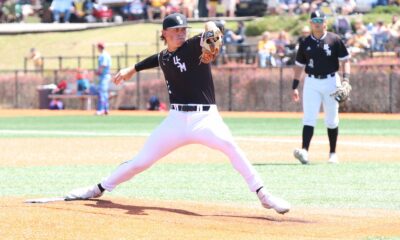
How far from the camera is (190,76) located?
1016 cm

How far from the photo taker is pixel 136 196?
476 inches

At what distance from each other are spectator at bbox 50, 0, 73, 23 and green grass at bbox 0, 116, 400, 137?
2120 centimetres

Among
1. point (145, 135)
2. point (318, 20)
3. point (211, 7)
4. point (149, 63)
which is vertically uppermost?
point (211, 7)

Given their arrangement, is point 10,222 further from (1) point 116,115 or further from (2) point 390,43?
(2) point 390,43

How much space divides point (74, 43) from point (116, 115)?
16.9 metres

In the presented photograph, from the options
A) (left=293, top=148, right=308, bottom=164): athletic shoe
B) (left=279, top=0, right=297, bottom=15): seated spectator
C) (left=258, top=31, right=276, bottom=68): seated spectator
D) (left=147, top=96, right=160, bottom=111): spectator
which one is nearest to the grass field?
(left=293, top=148, right=308, bottom=164): athletic shoe

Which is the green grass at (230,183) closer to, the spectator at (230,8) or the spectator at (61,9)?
the spectator at (230,8)

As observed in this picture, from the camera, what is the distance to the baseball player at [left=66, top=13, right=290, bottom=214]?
9.98m

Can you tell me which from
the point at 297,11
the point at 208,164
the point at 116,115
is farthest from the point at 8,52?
the point at 208,164

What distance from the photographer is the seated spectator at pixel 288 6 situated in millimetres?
46438

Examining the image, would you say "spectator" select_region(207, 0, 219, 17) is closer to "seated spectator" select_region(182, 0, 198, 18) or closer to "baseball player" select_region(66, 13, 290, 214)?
"seated spectator" select_region(182, 0, 198, 18)

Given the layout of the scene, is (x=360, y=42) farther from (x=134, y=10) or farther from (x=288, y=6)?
(x=134, y=10)

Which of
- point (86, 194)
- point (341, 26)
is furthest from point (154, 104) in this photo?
point (86, 194)

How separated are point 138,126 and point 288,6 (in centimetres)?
2081
